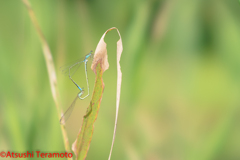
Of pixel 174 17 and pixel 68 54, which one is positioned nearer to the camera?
pixel 68 54

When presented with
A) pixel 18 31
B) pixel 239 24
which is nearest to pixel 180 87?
pixel 239 24

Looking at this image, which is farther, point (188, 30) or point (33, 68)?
point (188, 30)

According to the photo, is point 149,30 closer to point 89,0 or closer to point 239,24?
point 89,0

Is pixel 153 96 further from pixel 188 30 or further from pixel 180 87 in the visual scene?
pixel 188 30

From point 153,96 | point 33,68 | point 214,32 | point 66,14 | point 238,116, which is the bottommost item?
point 238,116

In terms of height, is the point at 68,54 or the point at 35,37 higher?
the point at 35,37

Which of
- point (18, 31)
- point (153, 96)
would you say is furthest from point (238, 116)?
point (18, 31)
